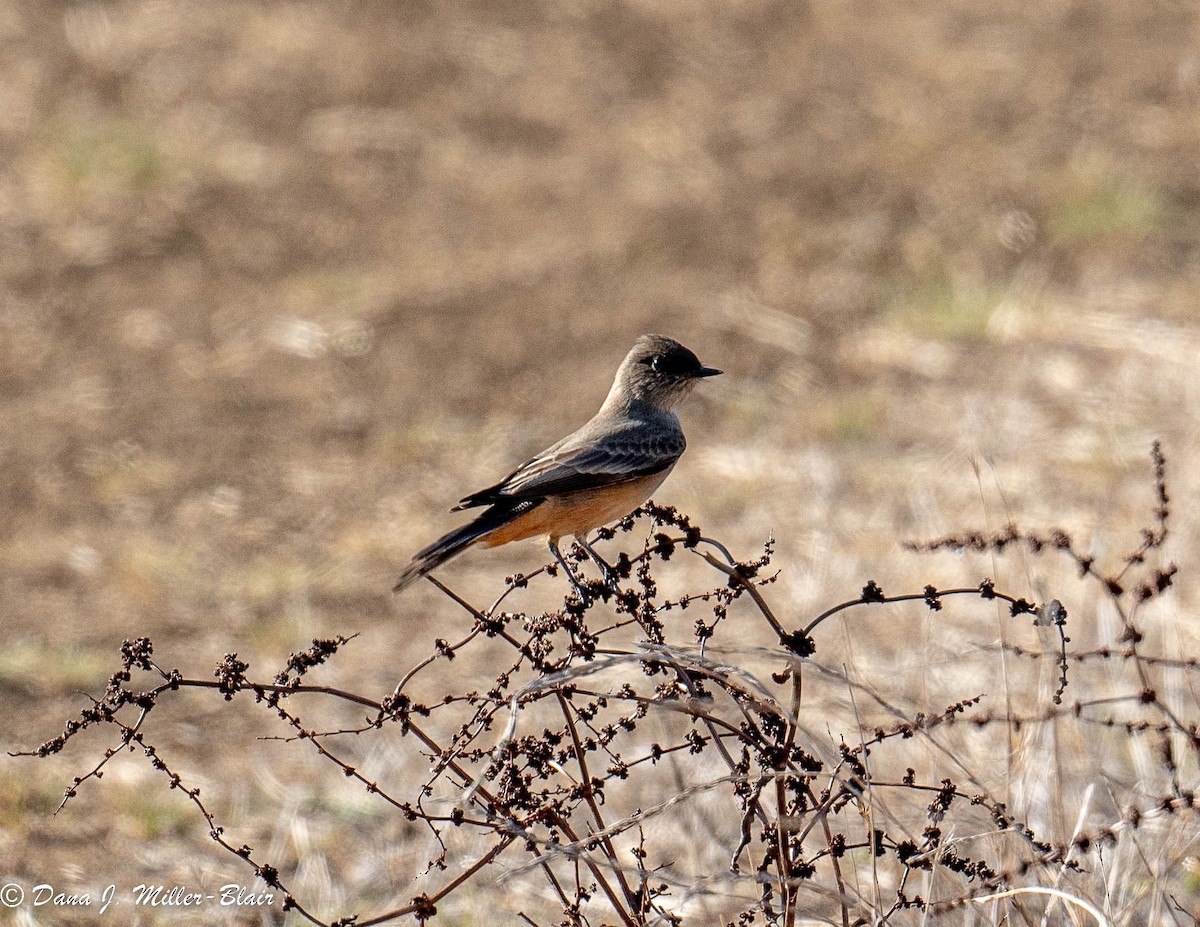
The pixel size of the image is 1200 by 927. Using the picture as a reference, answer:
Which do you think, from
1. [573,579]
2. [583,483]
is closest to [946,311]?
[583,483]

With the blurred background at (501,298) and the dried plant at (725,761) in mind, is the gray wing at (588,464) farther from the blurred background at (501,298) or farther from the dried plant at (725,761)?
the blurred background at (501,298)

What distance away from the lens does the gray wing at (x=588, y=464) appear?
567 cm

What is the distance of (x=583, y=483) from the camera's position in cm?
582

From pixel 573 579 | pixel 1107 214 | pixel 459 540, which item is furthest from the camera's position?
pixel 1107 214

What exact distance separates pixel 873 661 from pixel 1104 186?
6.18 meters

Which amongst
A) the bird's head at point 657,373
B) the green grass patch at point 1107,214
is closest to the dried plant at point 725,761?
the bird's head at point 657,373

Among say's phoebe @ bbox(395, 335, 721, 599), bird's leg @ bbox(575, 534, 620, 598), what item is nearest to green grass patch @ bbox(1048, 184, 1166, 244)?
A: say's phoebe @ bbox(395, 335, 721, 599)

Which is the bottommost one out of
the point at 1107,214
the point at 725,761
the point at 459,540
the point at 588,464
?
the point at 725,761

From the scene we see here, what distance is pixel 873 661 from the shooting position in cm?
778

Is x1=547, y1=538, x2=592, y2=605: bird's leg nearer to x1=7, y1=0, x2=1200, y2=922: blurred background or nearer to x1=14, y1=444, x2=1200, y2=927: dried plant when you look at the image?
x1=14, y1=444, x2=1200, y2=927: dried plant

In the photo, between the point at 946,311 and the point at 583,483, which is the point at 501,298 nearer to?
the point at 946,311

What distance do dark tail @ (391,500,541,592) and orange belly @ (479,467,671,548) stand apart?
3cm

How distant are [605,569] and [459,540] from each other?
0.51 m

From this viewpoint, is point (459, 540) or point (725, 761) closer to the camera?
point (459, 540)
